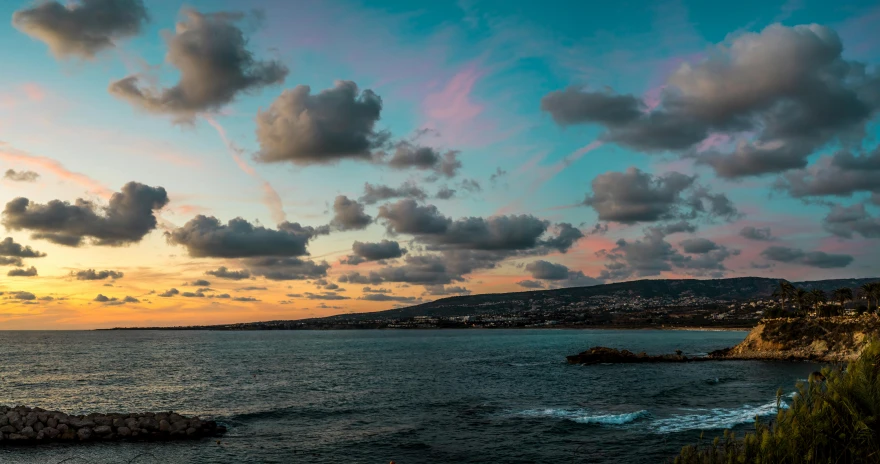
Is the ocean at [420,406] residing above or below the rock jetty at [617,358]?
above

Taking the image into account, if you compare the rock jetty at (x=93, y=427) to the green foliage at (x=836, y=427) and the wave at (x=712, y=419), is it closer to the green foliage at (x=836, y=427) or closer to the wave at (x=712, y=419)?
the wave at (x=712, y=419)

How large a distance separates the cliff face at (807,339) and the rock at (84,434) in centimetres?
10757

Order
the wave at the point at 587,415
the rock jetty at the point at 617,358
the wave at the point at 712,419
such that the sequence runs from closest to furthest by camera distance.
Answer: the wave at the point at 712,419 < the wave at the point at 587,415 < the rock jetty at the point at 617,358

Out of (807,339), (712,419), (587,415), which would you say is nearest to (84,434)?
(587,415)

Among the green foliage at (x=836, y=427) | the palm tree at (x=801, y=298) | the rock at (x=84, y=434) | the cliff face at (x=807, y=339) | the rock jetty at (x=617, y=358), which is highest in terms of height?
the green foliage at (x=836, y=427)

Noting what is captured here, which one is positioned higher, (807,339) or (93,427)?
(93,427)

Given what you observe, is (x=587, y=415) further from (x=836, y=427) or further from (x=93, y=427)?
(x=93, y=427)

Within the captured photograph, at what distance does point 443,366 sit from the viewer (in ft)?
356

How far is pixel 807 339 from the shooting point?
10544cm

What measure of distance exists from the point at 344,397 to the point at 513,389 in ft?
74.2

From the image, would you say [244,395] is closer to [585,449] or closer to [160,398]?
[160,398]

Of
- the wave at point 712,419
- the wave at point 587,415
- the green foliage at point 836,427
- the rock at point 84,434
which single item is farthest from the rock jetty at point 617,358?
the green foliage at point 836,427

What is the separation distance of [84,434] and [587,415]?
4313 centimetres

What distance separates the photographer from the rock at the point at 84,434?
40656 mm
